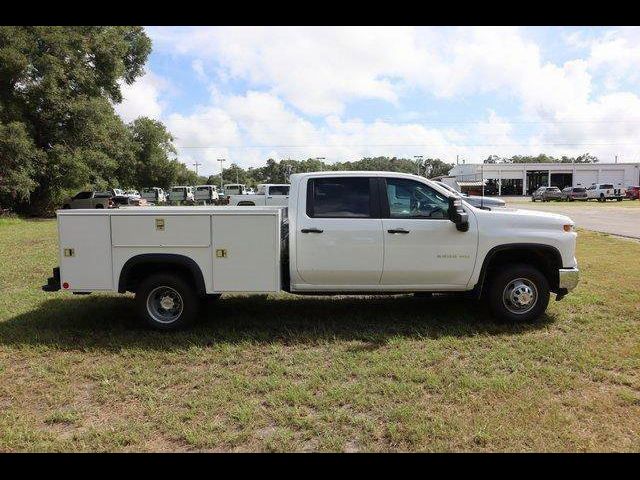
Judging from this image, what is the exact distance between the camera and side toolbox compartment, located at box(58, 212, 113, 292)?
566 cm

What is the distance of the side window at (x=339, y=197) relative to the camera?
5.89 m

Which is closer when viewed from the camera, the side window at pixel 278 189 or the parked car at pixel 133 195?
the side window at pixel 278 189

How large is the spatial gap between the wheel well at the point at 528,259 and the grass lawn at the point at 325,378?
59cm

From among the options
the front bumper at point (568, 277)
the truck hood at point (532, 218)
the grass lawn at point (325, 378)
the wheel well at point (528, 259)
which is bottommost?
the grass lawn at point (325, 378)

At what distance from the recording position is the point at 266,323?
6.26 m

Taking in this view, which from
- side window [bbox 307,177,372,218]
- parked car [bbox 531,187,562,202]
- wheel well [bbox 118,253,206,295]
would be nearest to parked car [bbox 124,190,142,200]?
wheel well [bbox 118,253,206,295]

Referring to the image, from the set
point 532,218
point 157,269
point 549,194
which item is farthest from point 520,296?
point 549,194

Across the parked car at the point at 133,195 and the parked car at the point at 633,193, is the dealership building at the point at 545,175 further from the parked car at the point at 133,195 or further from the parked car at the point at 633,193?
the parked car at the point at 133,195

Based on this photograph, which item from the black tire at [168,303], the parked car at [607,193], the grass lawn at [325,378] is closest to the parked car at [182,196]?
the parked car at [607,193]

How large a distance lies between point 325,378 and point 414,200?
2.49 m

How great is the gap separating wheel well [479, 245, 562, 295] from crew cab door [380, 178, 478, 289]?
268 millimetres
